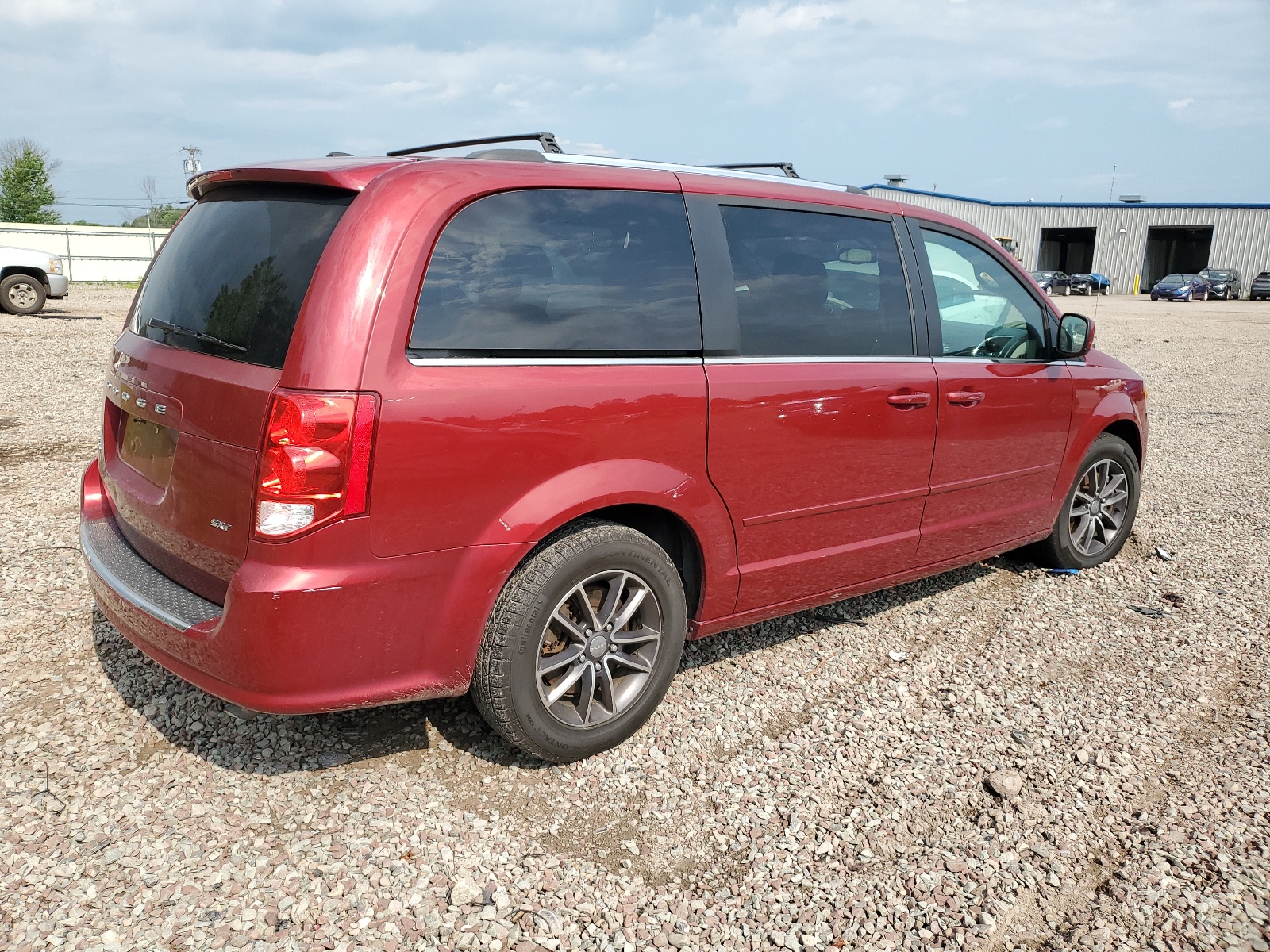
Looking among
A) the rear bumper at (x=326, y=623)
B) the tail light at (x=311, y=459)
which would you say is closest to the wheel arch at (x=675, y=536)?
the rear bumper at (x=326, y=623)

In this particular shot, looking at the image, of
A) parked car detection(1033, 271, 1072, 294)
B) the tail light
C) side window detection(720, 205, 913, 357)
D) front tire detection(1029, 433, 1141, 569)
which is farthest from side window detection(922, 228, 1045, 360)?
parked car detection(1033, 271, 1072, 294)

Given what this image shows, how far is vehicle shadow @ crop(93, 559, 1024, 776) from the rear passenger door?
1.14 meters

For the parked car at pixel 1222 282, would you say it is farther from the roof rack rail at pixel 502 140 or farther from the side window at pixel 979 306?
the roof rack rail at pixel 502 140

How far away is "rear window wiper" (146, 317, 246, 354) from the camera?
2.74 metres

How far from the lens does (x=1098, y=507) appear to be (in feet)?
17.3

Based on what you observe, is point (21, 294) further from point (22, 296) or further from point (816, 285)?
point (816, 285)

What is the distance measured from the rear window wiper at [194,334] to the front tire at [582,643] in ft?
3.53

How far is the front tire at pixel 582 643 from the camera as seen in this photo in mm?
2875

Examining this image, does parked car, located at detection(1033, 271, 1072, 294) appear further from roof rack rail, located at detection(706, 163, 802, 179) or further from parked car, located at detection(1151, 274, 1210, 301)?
roof rack rail, located at detection(706, 163, 802, 179)

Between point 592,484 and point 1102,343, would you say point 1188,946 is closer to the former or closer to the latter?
point 592,484

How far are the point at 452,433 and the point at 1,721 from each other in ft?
6.75

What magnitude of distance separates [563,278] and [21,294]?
Answer: 18.5m

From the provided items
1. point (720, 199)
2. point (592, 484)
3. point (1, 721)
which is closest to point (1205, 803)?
point (592, 484)

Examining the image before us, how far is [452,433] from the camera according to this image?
264cm
